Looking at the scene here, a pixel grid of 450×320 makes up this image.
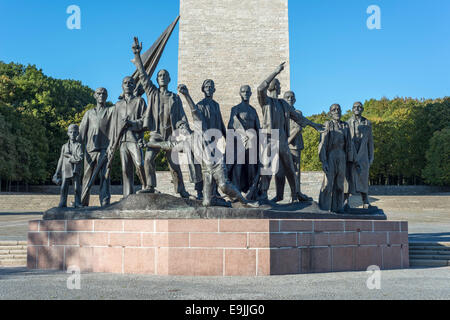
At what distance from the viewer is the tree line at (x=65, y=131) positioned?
1428 inches

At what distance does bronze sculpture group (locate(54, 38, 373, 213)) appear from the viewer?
840 centimetres

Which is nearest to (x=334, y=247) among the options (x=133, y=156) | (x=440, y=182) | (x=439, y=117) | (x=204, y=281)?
(x=204, y=281)

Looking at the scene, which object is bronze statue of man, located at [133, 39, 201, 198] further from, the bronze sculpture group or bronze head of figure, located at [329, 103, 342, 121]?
bronze head of figure, located at [329, 103, 342, 121]

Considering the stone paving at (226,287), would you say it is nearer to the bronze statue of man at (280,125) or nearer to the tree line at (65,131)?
the bronze statue of man at (280,125)

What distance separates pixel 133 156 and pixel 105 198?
1582 mm

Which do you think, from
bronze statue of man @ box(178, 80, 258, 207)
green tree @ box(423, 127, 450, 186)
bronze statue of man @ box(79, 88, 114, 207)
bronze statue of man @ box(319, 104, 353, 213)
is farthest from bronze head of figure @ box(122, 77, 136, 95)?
green tree @ box(423, 127, 450, 186)

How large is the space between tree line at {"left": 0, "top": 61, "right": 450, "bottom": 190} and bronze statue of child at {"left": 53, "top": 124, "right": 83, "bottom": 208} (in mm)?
26974

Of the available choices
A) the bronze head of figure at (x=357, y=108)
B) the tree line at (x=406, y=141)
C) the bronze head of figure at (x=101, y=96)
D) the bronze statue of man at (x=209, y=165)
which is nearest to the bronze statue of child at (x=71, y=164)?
the bronze head of figure at (x=101, y=96)

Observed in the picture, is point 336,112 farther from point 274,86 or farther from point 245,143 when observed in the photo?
point 245,143

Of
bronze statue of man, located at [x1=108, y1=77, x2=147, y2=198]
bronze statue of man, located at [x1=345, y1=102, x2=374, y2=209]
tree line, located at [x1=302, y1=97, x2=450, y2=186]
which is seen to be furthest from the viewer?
tree line, located at [x1=302, y1=97, x2=450, y2=186]

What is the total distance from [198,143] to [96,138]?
2.72m

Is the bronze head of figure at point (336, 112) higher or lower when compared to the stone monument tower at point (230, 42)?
lower

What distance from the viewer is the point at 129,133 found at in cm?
899

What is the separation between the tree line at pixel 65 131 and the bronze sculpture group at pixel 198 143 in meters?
27.1
